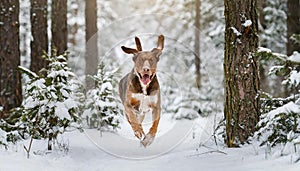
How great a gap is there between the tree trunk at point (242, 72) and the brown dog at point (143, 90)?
105 centimetres

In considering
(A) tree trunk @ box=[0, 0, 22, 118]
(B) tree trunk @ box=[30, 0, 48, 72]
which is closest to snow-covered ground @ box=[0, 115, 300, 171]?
(A) tree trunk @ box=[0, 0, 22, 118]

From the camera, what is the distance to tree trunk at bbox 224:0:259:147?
245 inches

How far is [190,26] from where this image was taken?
72.3 feet

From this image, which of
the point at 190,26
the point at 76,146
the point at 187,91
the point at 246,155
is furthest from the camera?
the point at 190,26

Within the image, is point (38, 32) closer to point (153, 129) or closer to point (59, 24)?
point (59, 24)

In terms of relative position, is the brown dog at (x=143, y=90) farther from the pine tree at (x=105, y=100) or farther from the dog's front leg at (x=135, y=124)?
the pine tree at (x=105, y=100)

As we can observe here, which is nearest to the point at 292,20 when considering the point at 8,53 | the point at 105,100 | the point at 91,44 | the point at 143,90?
the point at 91,44

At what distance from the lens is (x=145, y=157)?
6.33 m

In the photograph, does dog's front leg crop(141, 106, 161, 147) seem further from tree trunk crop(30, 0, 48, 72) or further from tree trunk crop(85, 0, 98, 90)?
tree trunk crop(30, 0, 48, 72)

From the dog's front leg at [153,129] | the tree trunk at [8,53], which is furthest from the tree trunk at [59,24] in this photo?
the dog's front leg at [153,129]

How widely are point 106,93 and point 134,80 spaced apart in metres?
3.36

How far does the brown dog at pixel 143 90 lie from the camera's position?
19.2 feet

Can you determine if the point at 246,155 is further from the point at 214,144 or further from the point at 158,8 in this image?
the point at 158,8

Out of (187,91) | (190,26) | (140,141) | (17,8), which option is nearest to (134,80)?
(140,141)
